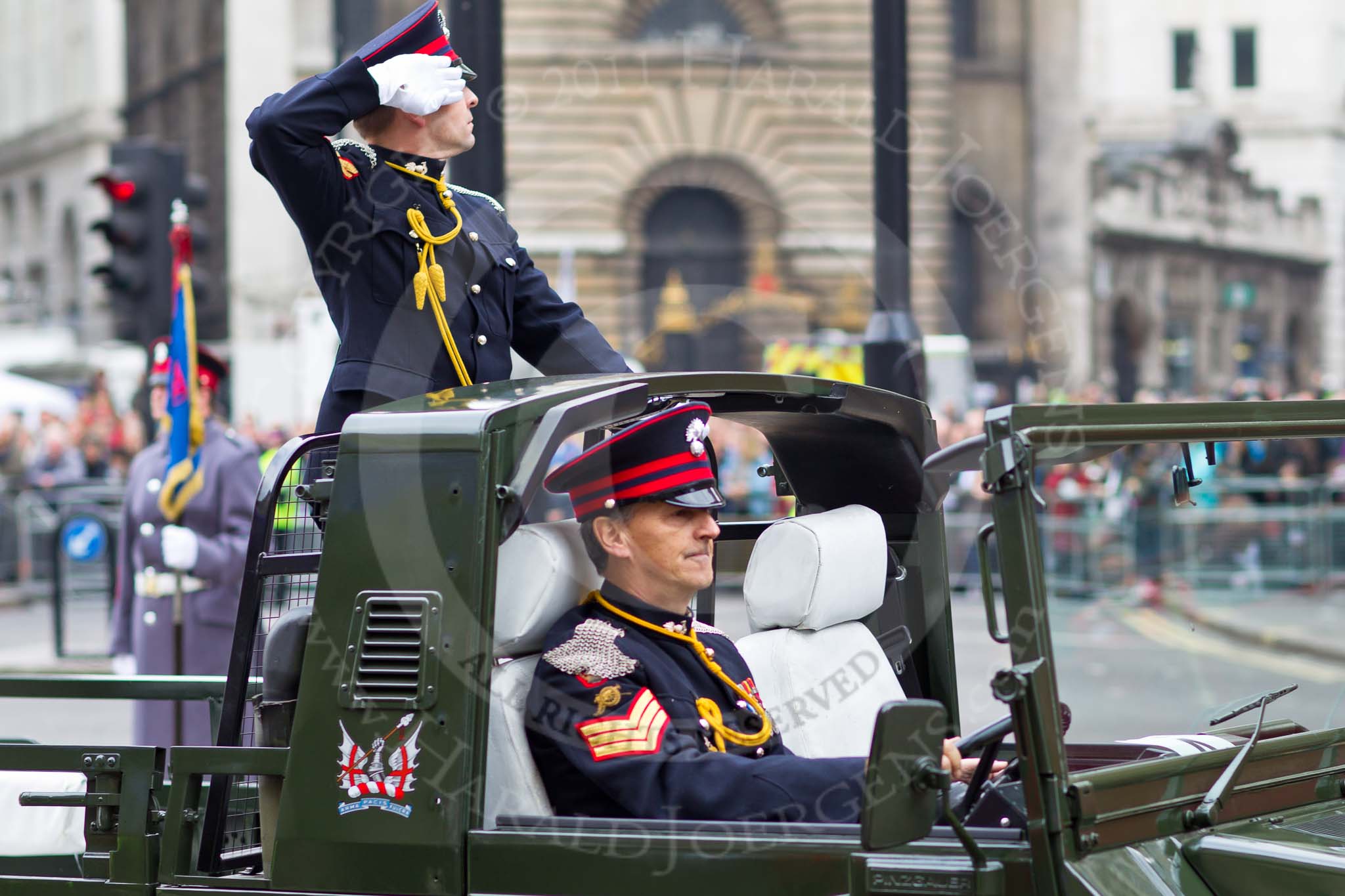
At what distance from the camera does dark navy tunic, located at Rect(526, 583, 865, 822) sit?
2.98 m

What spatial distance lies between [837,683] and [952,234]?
33943 mm

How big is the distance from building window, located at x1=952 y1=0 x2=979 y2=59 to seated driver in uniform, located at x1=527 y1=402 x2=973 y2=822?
120 ft

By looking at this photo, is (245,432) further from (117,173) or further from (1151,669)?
(1151,669)

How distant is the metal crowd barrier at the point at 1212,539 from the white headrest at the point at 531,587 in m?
11.9

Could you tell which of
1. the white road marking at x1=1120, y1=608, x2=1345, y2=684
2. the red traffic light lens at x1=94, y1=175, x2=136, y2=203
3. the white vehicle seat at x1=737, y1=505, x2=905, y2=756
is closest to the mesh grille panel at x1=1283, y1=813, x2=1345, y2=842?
the white vehicle seat at x1=737, y1=505, x2=905, y2=756

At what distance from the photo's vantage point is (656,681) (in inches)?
129

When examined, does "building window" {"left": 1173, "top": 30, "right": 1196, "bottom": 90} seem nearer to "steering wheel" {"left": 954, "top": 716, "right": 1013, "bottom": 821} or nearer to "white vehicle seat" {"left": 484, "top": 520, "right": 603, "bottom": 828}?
"white vehicle seat" {"left": 484, "top": 520, "right": 603, "bottom": 828}

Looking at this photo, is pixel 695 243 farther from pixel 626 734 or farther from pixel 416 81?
pixel 626 734

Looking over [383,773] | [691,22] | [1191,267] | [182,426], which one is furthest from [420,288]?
[1191,267]

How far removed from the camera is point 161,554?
721cm

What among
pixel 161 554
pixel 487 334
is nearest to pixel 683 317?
pixel 161 554

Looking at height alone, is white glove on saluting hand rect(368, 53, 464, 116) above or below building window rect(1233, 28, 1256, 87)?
below

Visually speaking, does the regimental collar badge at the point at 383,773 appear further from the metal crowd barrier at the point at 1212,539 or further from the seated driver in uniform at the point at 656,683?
the metal crowd barrier at the point at 1212,539

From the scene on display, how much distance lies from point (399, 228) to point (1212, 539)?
12256 millimetres
